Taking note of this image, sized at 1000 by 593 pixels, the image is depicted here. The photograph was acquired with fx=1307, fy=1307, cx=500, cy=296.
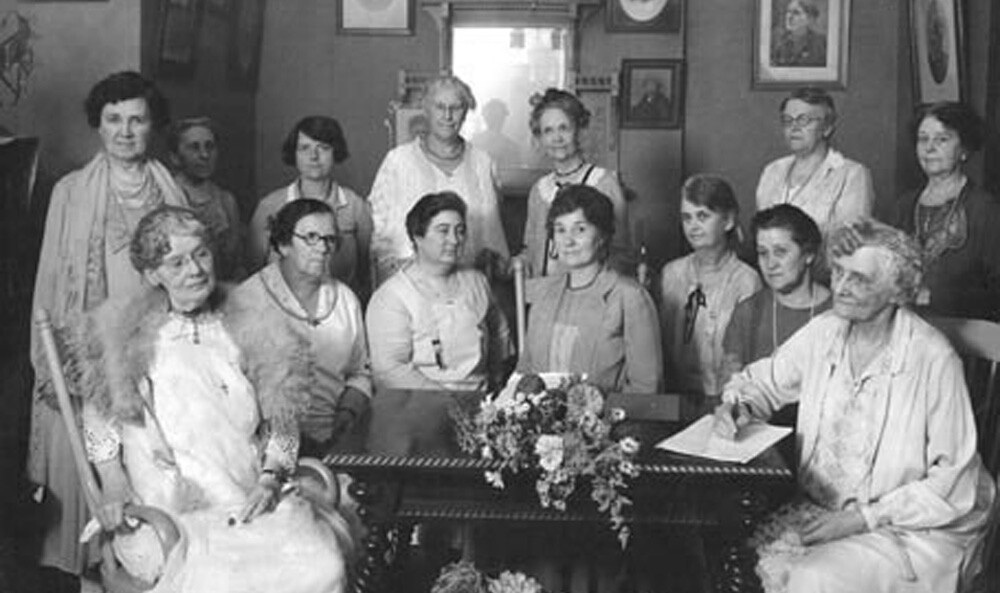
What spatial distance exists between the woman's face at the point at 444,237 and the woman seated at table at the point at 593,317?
0.40 metres

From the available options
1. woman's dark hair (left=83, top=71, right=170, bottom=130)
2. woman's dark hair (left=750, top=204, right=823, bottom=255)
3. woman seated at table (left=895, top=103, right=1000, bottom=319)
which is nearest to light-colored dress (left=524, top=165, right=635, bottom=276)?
woman's dark hair (left=750, top=204, right=823, bottom=255)

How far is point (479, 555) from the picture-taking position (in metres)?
5.02

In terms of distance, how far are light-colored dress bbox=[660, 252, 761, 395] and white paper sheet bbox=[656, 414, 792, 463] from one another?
1.32 m

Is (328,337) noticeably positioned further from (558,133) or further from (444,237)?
(558,133)

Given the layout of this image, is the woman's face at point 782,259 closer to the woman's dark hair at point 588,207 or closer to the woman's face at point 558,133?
the woman's dark hair at point 588,207

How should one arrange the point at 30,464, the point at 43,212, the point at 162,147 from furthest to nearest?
the point at 162,147 < the point at 43,212 < the point at 30,464

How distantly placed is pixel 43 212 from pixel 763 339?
330 cm

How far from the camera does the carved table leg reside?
3.76 m

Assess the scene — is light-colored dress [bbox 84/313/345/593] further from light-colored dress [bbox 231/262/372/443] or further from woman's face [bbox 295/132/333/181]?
woman's face [bbox 295/132/333/181]

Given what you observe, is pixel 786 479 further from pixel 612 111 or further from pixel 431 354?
pixel 612 111

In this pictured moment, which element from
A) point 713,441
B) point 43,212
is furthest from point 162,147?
point 713,441

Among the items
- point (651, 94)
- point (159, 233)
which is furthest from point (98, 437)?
point (651, 94)

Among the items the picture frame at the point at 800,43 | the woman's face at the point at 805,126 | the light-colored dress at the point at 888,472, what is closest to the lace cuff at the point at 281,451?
the light-colored dress at the point at 888,472

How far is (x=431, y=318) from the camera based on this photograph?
17.3 ft
